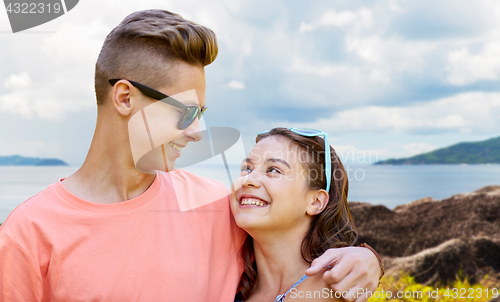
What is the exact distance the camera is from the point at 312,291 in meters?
2.44

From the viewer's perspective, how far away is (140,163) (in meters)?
2.50

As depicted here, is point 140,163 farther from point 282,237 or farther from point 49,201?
point 282,237

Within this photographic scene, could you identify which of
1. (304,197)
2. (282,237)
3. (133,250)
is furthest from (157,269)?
(304,197)

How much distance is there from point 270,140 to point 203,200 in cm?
64

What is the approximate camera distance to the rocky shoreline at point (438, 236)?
597cm

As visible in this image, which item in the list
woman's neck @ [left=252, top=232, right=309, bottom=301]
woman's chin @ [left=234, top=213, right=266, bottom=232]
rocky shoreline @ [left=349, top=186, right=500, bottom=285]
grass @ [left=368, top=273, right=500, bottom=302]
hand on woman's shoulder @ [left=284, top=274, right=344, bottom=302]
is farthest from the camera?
rocky shoreline @ [left=349, top=186, right=500, bottom=285]

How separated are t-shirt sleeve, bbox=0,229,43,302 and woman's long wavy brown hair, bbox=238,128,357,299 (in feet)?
4.20

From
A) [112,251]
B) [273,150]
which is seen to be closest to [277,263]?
[273,150]

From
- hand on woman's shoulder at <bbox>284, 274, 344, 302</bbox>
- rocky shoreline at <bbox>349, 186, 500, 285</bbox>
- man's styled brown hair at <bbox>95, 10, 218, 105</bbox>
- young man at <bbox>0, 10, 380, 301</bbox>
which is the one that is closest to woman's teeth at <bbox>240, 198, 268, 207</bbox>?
young man at <bbox>0, 10, 380, 301</bbox>

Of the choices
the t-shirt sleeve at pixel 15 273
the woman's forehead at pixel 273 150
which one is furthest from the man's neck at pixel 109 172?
the woman's forehead at pixel 273 150

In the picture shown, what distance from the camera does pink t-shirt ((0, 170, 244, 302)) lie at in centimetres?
214

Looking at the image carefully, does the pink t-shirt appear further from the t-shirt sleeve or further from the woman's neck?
the woman's neck

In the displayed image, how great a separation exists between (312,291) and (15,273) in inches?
63.7

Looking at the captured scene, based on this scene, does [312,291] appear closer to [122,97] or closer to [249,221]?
[249,221]
